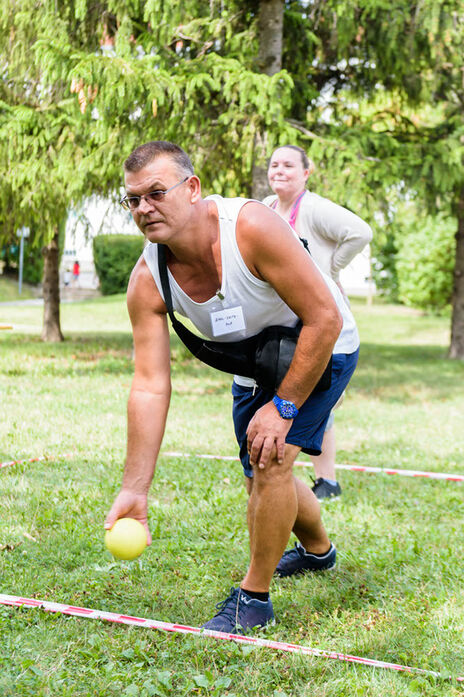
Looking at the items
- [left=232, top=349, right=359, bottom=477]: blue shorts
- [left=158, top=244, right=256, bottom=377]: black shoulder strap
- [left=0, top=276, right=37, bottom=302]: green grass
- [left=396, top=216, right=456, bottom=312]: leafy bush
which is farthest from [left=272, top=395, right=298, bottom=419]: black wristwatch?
[left=0, top=276, right=37, bottom=302]: green grass

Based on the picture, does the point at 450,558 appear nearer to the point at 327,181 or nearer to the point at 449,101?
the point at 327,181

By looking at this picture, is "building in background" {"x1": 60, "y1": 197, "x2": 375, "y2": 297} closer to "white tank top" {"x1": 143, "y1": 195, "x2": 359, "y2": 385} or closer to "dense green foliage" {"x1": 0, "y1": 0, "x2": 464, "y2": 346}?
"dense green foliage" {"x1": 0, "y1": 0, "x2": 464, "y2": 346}

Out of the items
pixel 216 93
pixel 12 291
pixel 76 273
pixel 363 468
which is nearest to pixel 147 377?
pixel 363 468

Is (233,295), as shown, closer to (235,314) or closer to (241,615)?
(235,314)

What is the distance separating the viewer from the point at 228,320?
3.03 m

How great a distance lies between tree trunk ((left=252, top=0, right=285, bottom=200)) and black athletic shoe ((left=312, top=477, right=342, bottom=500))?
Answer: 6.33 metres

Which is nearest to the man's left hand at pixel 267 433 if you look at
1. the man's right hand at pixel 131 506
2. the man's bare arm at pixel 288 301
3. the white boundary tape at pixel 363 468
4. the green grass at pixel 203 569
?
the man's bare arm at pixel 288 301

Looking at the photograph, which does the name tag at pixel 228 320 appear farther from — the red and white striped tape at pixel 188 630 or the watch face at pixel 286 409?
the red and white striped tape at pixel 188 630

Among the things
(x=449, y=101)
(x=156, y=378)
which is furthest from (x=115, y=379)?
(x=156, y=378)

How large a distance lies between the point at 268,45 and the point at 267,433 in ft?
30.3

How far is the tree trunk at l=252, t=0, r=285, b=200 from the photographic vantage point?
429 inches

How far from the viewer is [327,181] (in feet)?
34.0

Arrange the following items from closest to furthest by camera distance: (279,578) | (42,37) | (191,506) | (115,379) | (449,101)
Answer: (279,578)
(191,506)
(42,37)
(115,379)
(449,101)

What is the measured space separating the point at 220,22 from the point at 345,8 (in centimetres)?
171
